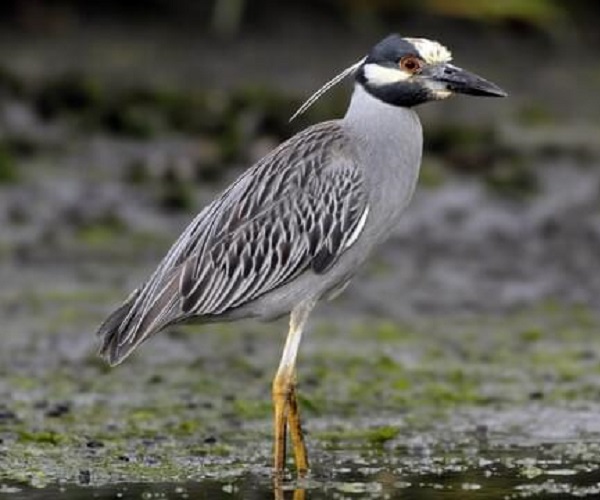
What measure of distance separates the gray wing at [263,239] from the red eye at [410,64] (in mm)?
436

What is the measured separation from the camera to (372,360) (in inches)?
458

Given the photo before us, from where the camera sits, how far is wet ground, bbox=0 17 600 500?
911 cm

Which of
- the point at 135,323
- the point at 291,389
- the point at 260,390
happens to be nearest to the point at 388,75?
the point at 291,389

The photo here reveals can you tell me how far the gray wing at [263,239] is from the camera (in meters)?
9.30

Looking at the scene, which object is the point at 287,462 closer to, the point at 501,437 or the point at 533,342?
the point at 501,437

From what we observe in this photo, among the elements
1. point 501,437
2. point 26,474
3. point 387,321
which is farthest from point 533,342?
point 26,474

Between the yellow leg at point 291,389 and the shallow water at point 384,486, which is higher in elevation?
the yellow leg at point 291,389

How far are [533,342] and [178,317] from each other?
3373 millimetres

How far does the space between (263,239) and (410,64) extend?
1.05 meters

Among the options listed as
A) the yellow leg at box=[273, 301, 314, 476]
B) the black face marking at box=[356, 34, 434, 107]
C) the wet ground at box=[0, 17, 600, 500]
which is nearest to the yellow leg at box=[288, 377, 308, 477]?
the yellow leg at box=[273, 301, 314, 476]

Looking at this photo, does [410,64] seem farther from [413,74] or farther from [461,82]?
[461,82]

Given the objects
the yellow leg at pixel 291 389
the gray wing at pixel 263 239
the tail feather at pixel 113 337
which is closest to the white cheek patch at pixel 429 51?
the gray wing at pixel 263 239

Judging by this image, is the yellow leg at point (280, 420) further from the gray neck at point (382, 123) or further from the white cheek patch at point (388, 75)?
the white cheek patch at point (388, 75)

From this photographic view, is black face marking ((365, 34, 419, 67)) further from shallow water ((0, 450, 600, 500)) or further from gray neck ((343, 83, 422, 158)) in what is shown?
shallow water ((0, 450, 600, 500))
